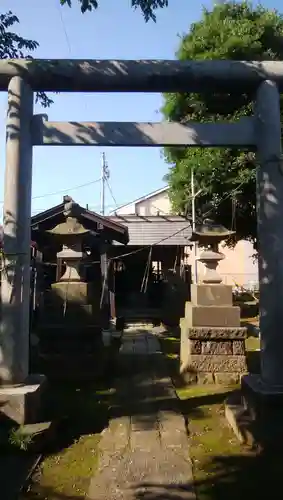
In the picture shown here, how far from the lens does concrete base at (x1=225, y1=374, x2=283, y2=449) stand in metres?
4.48

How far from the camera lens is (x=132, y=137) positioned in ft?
17.7

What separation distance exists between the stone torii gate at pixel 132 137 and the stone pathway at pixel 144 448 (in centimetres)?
116

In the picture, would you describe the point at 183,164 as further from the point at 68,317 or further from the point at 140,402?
the point at 140,402

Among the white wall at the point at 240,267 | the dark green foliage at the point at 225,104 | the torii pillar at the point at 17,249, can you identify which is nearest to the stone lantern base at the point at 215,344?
the torii pillar at the point at 17,249

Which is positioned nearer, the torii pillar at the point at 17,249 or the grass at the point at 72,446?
the grass at the point at 72,446

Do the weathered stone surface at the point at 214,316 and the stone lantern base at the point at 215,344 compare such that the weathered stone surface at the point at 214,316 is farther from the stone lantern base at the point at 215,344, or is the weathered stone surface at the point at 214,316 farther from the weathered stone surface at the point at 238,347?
the weathered stone surface at the point at 238,347

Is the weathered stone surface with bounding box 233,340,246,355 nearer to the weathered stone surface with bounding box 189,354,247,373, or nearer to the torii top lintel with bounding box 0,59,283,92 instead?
the weathered stone surface with bounding box 189,354,247,373

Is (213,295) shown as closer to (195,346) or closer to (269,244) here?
(195,346)

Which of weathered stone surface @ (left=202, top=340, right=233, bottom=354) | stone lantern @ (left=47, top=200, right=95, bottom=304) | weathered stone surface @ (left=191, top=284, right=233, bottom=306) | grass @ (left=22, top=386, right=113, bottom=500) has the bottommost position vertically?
grass @ (left=22, top=386, right=113, bottom=500)

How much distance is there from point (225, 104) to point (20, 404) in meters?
11.5

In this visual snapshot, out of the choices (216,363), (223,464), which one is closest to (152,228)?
(216,363)

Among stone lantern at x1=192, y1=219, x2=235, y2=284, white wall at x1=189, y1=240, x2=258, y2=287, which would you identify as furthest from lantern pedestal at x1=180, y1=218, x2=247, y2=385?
white wall at x1=189, y1=240, x2=258, y2=287

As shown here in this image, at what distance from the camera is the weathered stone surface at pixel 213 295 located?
8328mm

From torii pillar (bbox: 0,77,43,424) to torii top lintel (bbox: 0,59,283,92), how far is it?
207 mm
